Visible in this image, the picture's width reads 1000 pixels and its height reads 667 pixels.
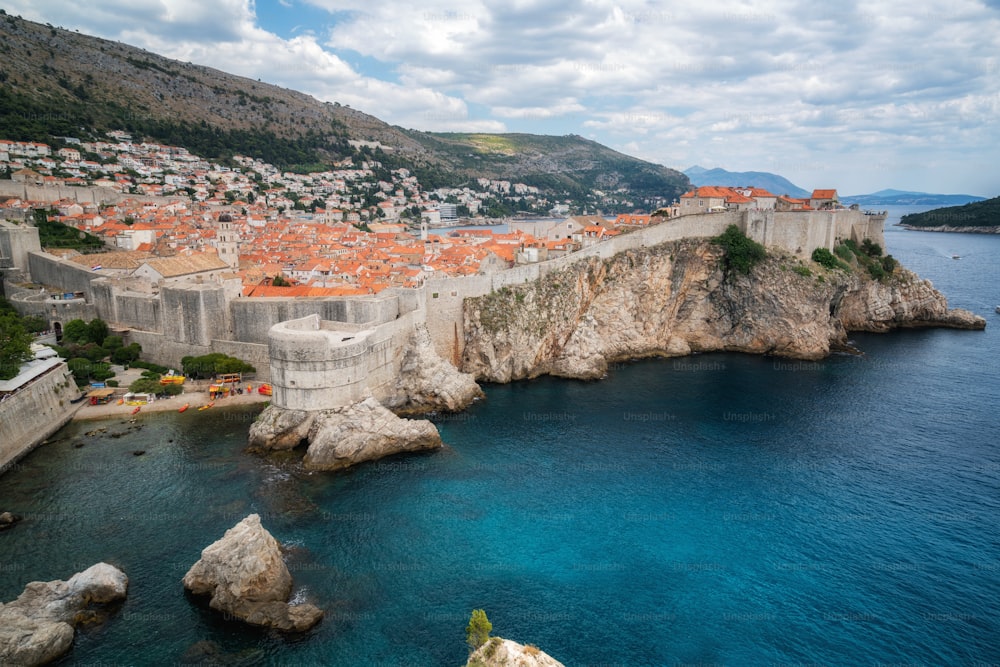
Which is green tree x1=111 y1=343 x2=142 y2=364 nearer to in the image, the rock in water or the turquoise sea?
the turquoise sea

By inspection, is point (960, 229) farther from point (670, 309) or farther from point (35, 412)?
point (35, 412)

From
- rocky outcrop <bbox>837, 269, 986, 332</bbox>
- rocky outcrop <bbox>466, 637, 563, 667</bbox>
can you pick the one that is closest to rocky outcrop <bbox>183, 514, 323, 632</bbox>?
rocky outcrop <bbox>466, 637, 563, 667</bbox>

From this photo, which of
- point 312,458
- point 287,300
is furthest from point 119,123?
point 312,458

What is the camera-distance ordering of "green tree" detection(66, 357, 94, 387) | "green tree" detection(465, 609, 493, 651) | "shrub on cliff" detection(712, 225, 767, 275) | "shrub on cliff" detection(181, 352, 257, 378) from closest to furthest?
"green tree" detection(465, 609, 493, 651) → "green tree" detection(66, 357, 94, 387) → "shrub on cliff" detection(181, 352, 257, 378) → "shrub on cliff" detection(712, 225, 767, 275)

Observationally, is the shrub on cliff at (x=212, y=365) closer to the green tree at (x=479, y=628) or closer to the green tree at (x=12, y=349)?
the green tree at (x=12, y=349)

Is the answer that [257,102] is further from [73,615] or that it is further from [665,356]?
[73,615]

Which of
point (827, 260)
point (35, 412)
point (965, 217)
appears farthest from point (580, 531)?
point (965, 217)
